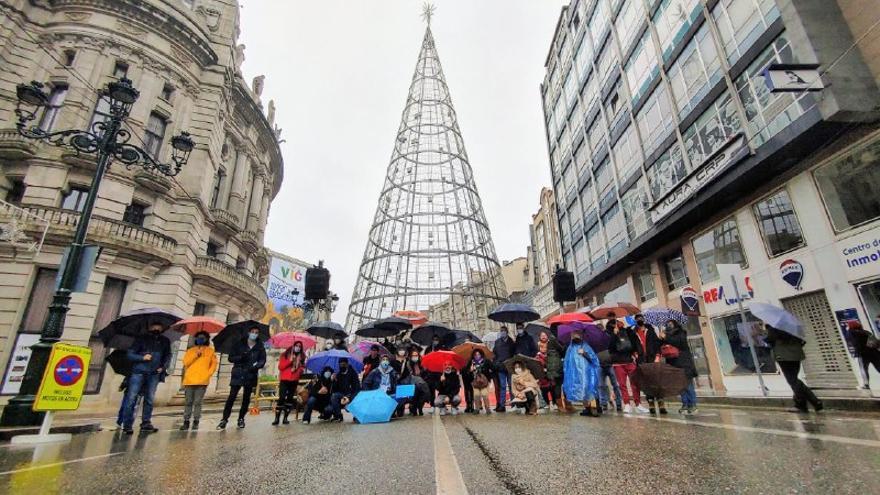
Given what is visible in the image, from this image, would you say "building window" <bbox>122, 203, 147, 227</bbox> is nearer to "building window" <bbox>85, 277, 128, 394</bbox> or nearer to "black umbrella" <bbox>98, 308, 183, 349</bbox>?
"building window" <bbox>85, 277, 128, 394</bbox>

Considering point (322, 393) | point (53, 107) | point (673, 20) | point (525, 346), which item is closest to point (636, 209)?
point (673, 20)

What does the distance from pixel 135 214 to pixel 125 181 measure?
1604 mm

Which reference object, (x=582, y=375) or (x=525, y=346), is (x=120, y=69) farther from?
(x=582, y=375)

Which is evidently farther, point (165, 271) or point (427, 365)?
point (165, 271)

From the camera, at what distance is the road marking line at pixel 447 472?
2389mm

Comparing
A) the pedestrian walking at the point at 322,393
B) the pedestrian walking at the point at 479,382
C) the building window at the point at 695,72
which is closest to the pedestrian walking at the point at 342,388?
the pedestrian walking at the point at 322,393

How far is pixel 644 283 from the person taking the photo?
2042cm

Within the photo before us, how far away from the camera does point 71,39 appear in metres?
18.6

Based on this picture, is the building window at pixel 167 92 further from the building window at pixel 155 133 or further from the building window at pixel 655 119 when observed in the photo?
the building window at pixel 655 119

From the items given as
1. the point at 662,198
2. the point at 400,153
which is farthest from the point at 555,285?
the point at 400,153

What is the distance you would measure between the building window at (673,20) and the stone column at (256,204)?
26.5 m

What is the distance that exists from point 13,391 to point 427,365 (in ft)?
51.1

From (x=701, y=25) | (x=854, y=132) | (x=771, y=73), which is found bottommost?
(x=854, y=132)

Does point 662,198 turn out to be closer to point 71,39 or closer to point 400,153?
point 400,153
